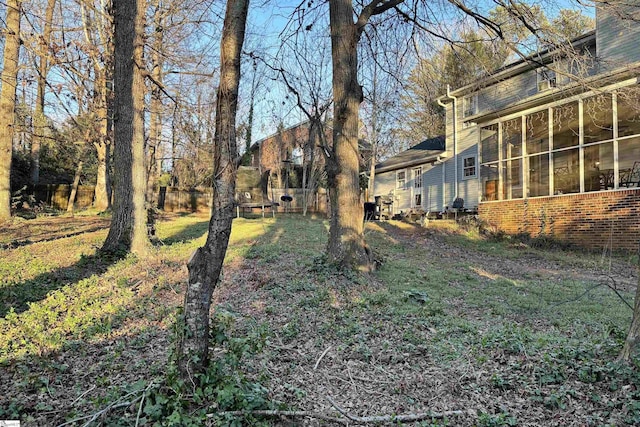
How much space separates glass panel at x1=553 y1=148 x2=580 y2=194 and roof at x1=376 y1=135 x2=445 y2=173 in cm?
709

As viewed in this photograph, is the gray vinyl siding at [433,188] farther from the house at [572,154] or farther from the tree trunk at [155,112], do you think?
the tree trunk at [155,112]

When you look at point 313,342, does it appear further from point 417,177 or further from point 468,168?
point 417,177

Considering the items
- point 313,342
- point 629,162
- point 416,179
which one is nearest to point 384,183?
point 416,179

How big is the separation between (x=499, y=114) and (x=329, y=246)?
8.88m

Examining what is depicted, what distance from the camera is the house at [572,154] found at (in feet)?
33.0

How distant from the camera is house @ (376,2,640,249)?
10062 millimetres

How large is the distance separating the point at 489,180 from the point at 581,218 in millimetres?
4021

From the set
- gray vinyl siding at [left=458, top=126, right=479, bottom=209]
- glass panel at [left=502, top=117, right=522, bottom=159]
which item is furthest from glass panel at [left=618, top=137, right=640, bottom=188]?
gray vinyl siding at [left=458, top=126, right=479, bottom=209]

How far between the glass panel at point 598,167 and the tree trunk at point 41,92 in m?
13.8

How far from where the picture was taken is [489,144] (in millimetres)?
15125

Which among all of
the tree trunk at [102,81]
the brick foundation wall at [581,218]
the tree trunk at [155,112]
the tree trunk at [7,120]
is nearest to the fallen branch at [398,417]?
the brick foundation wall at [581,218]

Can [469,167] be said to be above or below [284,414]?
above

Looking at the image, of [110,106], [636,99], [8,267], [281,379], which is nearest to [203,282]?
[281,379]

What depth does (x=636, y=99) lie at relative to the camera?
A: 7734 millimetres
